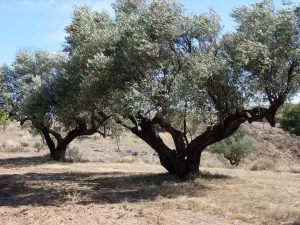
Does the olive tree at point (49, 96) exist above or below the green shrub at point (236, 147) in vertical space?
above

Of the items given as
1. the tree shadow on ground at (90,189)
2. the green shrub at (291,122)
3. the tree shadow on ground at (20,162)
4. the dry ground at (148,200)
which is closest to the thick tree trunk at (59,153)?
the tree shadow on ground at (20,162)

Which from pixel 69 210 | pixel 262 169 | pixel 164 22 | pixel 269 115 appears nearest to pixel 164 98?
pixel 164 22

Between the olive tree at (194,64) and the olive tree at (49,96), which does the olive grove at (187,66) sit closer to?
the olive tree at (194,64)

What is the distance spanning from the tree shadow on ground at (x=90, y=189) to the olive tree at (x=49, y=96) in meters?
3.20

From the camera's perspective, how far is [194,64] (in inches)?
536

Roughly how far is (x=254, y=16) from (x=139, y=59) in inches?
168

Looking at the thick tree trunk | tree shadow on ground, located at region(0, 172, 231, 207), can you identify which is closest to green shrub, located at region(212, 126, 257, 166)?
the thick tree trunk

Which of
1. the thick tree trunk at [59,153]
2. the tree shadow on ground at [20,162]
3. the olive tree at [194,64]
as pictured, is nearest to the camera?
the olive tree at [194,64]

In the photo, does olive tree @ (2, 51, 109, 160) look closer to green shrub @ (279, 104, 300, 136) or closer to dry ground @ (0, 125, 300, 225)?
dry ground @ (0, 125, 300, 225)

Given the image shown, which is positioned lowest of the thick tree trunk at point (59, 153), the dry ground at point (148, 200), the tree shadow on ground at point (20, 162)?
the dry ground at point (148, 200)

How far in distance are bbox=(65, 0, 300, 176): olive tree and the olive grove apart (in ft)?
0.11

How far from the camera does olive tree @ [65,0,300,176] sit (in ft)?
43.3

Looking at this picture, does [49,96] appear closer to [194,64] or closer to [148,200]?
[194,64]

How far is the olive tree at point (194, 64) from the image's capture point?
43.3 feet
